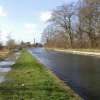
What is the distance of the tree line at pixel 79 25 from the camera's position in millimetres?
59475

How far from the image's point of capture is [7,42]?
7200 cm

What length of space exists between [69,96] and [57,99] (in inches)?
32.1

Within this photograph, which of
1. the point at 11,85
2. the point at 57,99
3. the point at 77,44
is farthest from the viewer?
the point at 77,44

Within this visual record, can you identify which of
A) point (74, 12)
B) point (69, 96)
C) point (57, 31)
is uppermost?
point (74, 12)

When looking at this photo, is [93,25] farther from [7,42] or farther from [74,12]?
[7,42]

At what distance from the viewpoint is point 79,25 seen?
68062mm

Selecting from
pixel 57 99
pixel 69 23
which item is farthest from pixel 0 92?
pixel 69 23

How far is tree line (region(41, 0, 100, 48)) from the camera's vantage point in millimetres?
59475

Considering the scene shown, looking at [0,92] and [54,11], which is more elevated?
[54,11]

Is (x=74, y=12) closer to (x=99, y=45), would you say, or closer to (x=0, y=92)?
(x=99, y=45)

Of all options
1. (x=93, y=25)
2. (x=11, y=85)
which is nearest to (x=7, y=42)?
(x=93, y=25)

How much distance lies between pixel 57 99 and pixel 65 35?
69123 millimetres

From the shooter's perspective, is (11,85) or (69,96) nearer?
(69,96)

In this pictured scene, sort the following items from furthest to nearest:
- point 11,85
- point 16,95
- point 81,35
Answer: point 81,35 → point 11,85 → point 16,95
